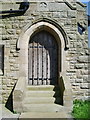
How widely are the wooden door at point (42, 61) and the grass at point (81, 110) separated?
1.50 meters

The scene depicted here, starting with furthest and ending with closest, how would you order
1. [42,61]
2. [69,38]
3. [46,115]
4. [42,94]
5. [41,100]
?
1. [42,61]
2. [69,38]
3. [42,94]
4. [41,100]
5. [46,115]

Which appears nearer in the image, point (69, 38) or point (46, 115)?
point (46, 115)

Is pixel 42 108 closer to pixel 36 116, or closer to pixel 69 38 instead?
pixel 36 116

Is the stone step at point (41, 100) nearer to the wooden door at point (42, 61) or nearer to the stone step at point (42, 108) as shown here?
the stone step at point (42, 108)

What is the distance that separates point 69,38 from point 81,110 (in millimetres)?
2871

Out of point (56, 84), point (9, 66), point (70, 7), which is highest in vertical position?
point (70, 7)

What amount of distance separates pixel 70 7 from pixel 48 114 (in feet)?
14.1

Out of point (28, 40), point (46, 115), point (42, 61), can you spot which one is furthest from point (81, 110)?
point (28, 40)

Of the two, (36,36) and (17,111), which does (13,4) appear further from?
(17,111)

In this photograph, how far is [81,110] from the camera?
7086mm

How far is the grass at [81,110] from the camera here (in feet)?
21.0

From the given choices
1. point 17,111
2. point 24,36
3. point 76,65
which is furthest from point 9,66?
point 76,65

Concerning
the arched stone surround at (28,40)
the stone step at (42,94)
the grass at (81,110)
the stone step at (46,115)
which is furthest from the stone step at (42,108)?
the arched stone surround at (28,40)

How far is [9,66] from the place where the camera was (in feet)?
27.2
